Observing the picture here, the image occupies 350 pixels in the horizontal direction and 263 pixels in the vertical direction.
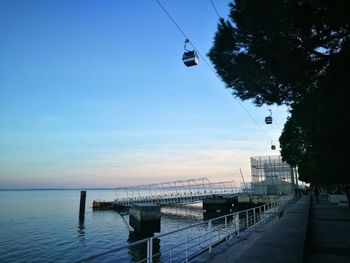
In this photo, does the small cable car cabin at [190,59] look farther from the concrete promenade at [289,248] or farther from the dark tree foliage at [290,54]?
the concrete promenade at [289,248]

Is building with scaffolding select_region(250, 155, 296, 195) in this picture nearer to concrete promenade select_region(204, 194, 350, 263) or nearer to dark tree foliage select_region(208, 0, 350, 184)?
concrete promenade select_region(204, 194, 350, 263)

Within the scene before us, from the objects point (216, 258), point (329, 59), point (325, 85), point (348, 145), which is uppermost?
point (329, 59)

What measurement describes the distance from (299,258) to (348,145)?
7.59 m

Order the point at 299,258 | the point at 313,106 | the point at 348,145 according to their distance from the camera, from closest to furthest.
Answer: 1. the point at 299,258
2. the point at 313,106
3. the point at 348,145

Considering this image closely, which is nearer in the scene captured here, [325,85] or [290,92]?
[325,85]

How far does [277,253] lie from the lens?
625cm

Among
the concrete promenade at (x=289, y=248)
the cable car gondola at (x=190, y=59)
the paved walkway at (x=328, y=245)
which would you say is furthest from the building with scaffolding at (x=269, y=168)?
the cable car gondola at (x=190, y=59)

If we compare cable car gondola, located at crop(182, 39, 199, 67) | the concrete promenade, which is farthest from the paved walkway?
cable car gondola, located at crop(182, 39, 199, 67)

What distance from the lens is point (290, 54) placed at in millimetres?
6805

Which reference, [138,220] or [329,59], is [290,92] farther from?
[138,220]

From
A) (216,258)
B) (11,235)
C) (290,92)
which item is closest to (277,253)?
(216,258)

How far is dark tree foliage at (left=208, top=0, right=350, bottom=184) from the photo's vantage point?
21.0 feet

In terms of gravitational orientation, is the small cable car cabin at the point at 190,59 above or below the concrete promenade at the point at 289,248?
above

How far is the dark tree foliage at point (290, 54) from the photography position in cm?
640
